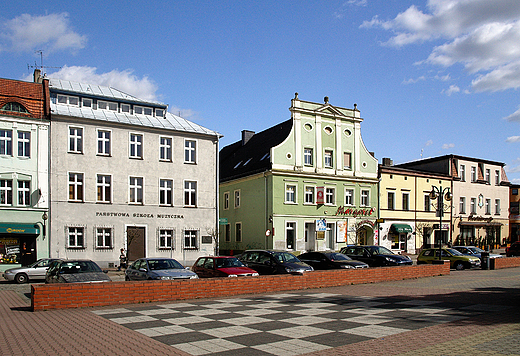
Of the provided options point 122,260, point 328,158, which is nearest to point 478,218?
point 328,158

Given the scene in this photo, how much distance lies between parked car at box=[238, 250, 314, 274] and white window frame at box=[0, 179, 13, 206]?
53.4 ft

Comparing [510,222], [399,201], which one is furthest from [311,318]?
[510,222]

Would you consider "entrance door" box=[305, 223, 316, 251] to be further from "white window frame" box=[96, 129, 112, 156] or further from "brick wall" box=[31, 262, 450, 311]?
"brick wall" box=[31, 262, 450, 311]

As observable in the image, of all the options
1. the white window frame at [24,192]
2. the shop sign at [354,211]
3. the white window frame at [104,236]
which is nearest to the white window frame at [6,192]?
the white window frame at [24,192]

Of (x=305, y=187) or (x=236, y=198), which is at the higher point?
(x=305, y=187)

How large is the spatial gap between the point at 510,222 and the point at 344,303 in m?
53.0

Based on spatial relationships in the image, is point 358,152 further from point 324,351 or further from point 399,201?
point 324,351

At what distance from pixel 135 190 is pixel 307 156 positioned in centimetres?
1613

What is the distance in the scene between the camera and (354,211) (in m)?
44.2

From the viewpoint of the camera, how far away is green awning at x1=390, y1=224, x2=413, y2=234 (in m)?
45.7

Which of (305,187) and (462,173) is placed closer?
(305,187)

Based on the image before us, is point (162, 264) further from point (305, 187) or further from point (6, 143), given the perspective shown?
point (305, 187)

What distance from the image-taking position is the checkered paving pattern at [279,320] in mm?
8925

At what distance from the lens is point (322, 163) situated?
42969 mm
